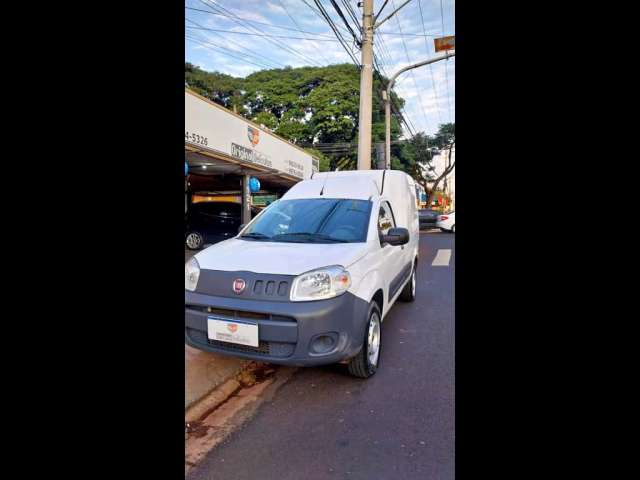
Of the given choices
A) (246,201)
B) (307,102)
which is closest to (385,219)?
(246,201)

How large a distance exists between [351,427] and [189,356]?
5.54 ft

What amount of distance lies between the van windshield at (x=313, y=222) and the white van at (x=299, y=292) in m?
0.01

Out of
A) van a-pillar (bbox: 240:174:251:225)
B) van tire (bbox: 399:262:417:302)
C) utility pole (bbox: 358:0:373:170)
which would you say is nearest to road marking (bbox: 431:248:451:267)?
utility pole (bbox: 358:0:373:170)

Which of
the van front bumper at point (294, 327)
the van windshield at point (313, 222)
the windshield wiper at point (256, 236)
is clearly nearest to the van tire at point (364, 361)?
the van front bumper at point (294, 327)

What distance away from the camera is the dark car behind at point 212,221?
11.2 m

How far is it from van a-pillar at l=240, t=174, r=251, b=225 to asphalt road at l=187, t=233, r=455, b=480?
9.14 m

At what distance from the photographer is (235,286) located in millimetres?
2719

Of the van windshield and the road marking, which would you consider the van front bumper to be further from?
the road marking

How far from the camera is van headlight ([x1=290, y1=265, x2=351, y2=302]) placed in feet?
8.58

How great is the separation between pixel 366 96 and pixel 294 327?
25.5 feet

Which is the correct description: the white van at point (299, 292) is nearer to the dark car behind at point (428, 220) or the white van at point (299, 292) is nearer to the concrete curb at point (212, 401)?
the concrete curb at point (212, 401)
